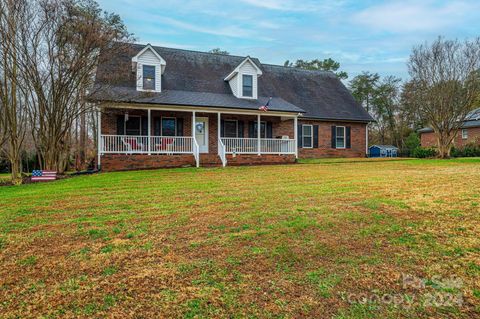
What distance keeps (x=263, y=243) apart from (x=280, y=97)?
17391mm

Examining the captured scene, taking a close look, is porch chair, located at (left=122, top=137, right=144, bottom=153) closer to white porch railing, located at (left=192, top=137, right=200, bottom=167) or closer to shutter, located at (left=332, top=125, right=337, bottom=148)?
white porch railing, located at (left=192, top=137, right=200, bottom=167)

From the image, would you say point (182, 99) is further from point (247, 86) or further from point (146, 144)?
point (247, 86)

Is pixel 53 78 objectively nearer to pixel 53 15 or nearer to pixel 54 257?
pixel 53 15

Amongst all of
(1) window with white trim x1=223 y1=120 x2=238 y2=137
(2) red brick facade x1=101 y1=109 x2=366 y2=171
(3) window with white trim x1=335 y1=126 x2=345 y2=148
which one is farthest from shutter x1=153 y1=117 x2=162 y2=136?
(3) window with white trim x1=335 y1=126 x2=345 y2=148

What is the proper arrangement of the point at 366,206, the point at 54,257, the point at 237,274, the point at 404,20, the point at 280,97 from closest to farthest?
→ the point at 237,274, the point at 54,257, the point at 366,206, the point at 404,20, the point at 280,97

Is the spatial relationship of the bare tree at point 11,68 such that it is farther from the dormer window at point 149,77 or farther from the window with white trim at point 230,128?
the window with white trim at point 230,128

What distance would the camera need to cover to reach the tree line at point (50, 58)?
1102 cm

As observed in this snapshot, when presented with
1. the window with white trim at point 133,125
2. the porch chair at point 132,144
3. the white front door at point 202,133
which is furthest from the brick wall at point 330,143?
the porch chair at point 132,144

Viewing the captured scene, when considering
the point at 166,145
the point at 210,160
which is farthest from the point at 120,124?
the point at 210,160

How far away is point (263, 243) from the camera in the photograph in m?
3.81

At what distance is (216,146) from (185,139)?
7.34 feet

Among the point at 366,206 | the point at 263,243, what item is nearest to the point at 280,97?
the point at 366,206

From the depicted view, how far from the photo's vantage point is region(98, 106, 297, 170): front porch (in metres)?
14.2

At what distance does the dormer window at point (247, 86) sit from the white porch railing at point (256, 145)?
304 centimetres
